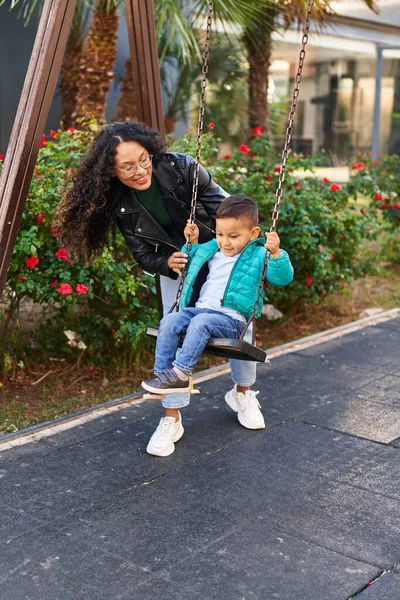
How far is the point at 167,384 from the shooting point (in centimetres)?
381

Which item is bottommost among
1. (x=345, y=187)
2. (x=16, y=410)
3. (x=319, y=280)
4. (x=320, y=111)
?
(x=16, y=410)

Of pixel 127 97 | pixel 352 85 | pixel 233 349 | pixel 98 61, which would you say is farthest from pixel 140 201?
pixel 352 85

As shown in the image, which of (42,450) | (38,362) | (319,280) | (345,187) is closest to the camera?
(42,450)

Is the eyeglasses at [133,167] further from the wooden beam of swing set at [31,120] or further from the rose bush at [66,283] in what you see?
the rose bush at [66,283]

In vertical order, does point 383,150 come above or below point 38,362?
above

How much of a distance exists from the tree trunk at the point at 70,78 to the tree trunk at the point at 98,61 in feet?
1.28

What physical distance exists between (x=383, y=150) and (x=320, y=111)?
6.43 feet

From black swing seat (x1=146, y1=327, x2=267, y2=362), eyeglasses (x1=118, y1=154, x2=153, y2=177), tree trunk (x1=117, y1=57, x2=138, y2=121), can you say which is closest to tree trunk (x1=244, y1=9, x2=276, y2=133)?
tree trunk (x1=117, y1=57, x2=138, y2=121)

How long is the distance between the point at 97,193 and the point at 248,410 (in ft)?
4.71

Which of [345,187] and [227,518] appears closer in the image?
[227,518]

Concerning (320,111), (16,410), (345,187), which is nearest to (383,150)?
(320,111)

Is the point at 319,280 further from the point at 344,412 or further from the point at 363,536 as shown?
the point at 363,536

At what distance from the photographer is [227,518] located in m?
3.50

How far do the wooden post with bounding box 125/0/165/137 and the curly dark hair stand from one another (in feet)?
2.15
